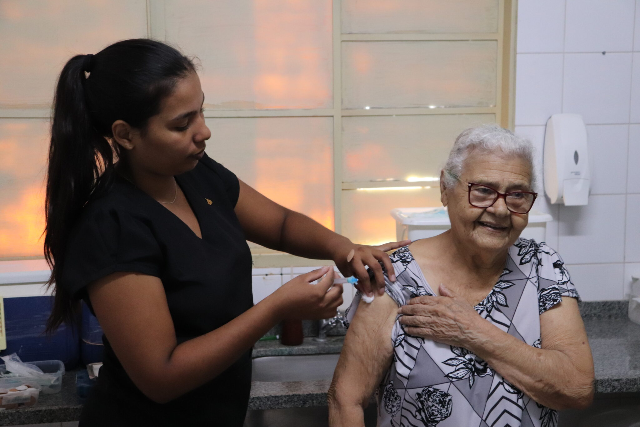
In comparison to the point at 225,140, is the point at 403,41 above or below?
above

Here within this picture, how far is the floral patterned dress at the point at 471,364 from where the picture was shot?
1411 millimetres

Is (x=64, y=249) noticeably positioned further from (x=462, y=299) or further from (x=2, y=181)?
(x=2, y=181)

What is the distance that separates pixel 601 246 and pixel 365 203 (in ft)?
3.53

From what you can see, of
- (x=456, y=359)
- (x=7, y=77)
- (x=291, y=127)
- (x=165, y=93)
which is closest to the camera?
(x=165, y=93)

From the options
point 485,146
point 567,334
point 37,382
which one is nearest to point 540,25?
point 485,146

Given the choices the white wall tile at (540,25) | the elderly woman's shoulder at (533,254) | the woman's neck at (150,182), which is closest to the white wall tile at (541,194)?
the white wall tile at (540,25)

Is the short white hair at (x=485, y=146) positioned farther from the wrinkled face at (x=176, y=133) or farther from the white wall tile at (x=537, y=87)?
the white wall tile at (x=537, y=87)

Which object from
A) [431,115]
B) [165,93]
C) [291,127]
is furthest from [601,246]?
[165,93]

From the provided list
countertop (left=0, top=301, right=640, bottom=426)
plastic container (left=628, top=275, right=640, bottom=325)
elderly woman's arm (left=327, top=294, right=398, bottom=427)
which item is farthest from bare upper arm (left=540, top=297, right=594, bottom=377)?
plastic container (left=628, top=275, right=640, bottom=325)

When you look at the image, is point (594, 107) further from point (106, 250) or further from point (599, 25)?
point (106, 250)

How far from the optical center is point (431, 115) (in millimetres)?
2734

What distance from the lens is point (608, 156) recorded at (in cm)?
270

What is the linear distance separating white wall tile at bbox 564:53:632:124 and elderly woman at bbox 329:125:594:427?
1.34 m

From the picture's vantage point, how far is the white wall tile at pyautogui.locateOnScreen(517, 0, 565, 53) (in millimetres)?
2588
